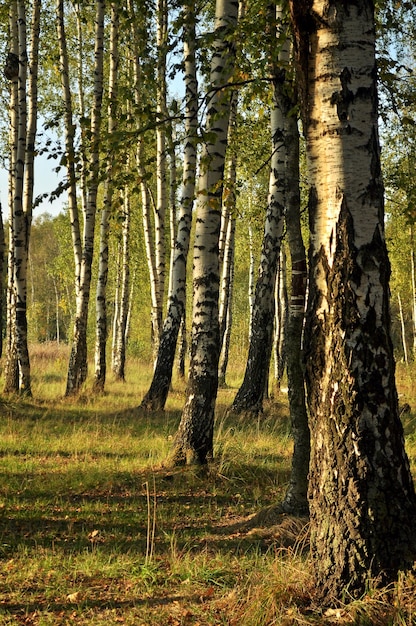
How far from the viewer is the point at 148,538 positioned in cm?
425

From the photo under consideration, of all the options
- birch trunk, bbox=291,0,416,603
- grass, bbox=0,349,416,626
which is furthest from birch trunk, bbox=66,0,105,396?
birch trunk, bbox=291,0,416,603

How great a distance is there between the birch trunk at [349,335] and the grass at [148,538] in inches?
9.3

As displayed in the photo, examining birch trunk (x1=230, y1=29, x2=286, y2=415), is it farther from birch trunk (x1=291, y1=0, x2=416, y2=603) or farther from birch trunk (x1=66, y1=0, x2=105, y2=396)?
birch trunk (x1=291, y1=0, x2=416, y2=603)

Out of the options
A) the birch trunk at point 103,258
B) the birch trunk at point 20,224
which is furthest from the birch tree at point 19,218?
the birch trunk at point 103,258

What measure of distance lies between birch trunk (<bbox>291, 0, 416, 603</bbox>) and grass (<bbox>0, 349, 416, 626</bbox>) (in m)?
0.24

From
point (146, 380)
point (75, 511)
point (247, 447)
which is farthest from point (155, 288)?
point (75, 511)

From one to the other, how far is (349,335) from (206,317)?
3.66 metres

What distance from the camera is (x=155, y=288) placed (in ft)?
50.2

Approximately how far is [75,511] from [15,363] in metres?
6.30

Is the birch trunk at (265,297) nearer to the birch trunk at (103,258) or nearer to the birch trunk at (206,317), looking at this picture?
the birch trunk at (206,317)

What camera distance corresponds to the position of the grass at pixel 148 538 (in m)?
3.33

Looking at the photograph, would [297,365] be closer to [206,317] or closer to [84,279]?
[206,317]

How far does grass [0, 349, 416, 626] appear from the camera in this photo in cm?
333

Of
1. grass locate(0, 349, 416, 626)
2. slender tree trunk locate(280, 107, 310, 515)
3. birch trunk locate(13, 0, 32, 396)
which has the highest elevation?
birch trunk locate(13, 0, 32, 396)
